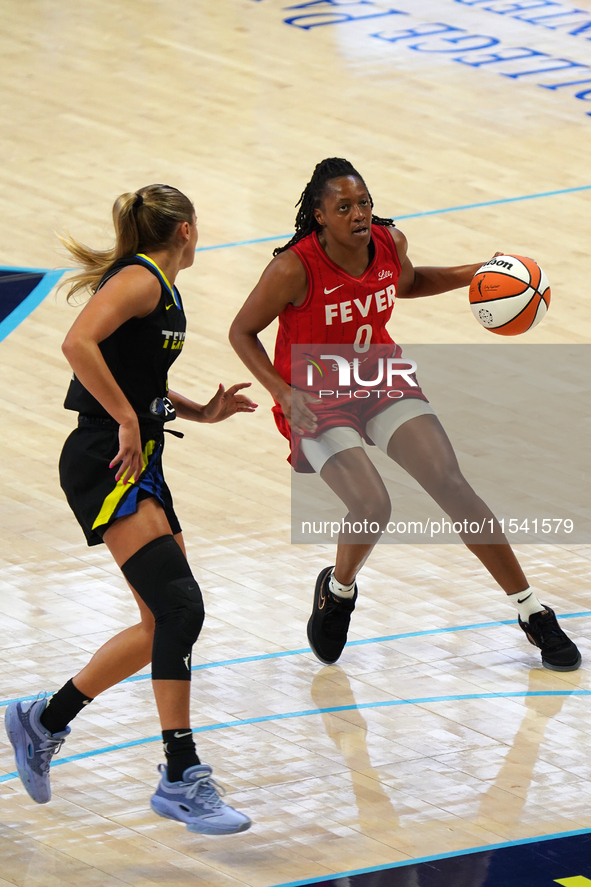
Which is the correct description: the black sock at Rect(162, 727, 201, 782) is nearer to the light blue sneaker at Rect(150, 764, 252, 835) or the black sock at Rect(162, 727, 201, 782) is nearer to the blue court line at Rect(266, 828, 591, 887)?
the light blue sneaker at Rect(150, 764, 252, 835)

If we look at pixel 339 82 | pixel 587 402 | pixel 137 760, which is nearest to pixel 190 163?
pixel 339 82

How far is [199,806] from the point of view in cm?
472

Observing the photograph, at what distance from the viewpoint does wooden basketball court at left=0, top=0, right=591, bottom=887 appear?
5.12 m

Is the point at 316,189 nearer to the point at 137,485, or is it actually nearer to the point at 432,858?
the point at 137,485

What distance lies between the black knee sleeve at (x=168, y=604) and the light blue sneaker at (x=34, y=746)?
0.49 m

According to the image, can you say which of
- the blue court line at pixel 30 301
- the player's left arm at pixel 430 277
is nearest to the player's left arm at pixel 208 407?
the player's left arm at pixel 430 277

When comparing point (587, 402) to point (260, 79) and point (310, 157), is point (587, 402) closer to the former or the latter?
point (310, 157)

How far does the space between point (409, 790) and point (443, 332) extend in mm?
5117

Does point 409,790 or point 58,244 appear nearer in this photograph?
point 409,790

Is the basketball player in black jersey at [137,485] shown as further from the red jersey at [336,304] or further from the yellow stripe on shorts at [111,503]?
the red jersey at [336,304]

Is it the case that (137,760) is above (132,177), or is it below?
below

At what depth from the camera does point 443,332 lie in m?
9.98

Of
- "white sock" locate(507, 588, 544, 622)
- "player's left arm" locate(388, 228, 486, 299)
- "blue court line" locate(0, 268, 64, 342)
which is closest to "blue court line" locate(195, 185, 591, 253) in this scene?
"blue court line" locate(0, 268, 64, 342)

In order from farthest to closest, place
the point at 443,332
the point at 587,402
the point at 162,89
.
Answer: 1. the point at 162,89
2. the point at 443,332
3. the point at 587,402
